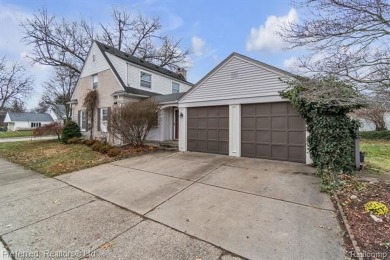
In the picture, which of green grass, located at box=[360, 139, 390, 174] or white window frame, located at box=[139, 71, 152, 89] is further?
white window frame, located at box=[139, 71, 152, 89]

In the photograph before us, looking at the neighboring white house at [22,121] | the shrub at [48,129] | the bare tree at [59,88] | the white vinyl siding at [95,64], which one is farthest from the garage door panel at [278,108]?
the neighboring white house at [22,121]

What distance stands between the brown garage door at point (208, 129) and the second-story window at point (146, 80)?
5898mm

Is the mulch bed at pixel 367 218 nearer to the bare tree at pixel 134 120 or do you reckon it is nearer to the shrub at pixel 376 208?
the shrub at pixel 376 208

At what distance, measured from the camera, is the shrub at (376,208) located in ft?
12.5

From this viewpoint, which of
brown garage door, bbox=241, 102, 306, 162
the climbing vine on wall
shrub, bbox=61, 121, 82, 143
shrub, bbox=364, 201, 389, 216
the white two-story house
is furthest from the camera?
shrub, bbox=61, 121, 82, 143

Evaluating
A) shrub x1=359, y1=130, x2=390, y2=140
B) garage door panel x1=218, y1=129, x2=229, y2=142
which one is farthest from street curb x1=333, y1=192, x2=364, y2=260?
shrub x1=359, y1=130, x2=390, y2=140

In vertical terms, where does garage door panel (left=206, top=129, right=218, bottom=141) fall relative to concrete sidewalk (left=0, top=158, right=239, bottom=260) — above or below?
above

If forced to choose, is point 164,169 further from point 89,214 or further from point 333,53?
point 333,53

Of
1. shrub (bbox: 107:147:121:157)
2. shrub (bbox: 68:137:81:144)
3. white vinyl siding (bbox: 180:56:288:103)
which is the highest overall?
white vinyl siding (bbox: 180:56:288:103)

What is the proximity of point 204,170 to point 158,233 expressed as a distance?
3990 mm

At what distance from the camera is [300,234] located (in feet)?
11.0

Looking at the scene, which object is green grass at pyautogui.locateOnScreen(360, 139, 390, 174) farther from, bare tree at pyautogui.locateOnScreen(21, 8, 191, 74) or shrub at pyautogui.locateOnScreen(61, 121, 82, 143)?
bare tree at pyautogui.locateOnScreen(21, 8, 191, 74)

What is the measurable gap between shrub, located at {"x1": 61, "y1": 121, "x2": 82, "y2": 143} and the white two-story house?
2.06 feet

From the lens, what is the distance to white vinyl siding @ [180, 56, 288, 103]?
8.85m
